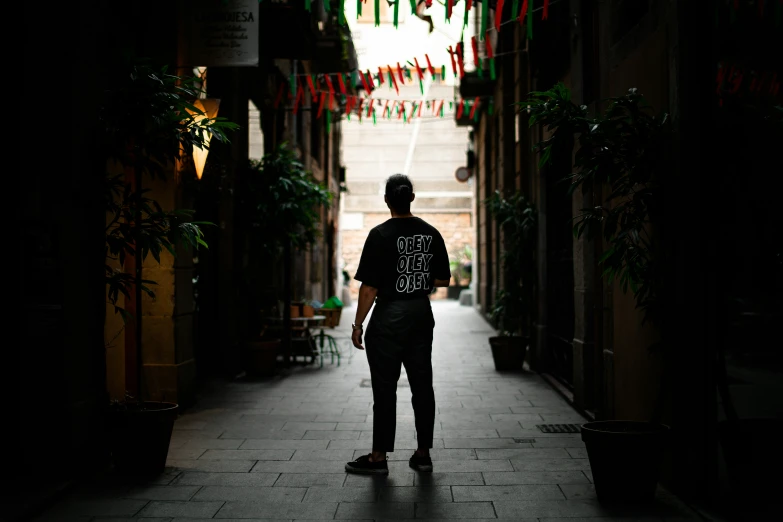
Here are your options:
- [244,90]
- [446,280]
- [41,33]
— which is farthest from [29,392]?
[244,90]

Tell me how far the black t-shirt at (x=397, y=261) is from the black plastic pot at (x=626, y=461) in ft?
4.78

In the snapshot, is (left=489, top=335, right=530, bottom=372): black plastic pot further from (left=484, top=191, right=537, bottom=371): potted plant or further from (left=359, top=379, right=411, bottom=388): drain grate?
(left=359, top=379, right=411, bottom=388): drain grate

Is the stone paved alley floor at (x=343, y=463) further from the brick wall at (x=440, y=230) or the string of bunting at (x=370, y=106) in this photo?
the brick wall at (x=440, y=230)

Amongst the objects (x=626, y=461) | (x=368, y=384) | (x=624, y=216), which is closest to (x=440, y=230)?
(x=368, y=384)

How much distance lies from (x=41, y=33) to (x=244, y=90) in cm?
632

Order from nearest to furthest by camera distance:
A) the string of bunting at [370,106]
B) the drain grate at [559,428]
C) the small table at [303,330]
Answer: the drain grate at [559,428] < the small table at [303,330] < the string of bunting at [370,106]

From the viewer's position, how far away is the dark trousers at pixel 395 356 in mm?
5258

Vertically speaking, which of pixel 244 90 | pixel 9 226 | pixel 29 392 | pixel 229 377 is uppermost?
pixel 244 90

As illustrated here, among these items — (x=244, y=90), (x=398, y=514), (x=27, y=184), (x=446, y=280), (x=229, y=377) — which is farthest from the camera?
(x=244, y=90)

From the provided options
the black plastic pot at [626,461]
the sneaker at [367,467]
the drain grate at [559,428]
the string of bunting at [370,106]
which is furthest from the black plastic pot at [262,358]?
the black plastic pot at [626,461]

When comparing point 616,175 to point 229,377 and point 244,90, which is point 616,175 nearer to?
point 229,377

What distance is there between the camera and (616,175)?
15.3 ft

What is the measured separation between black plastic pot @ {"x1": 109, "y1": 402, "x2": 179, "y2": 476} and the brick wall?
97.8 feet

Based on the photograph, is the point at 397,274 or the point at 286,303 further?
the point at 286,303
